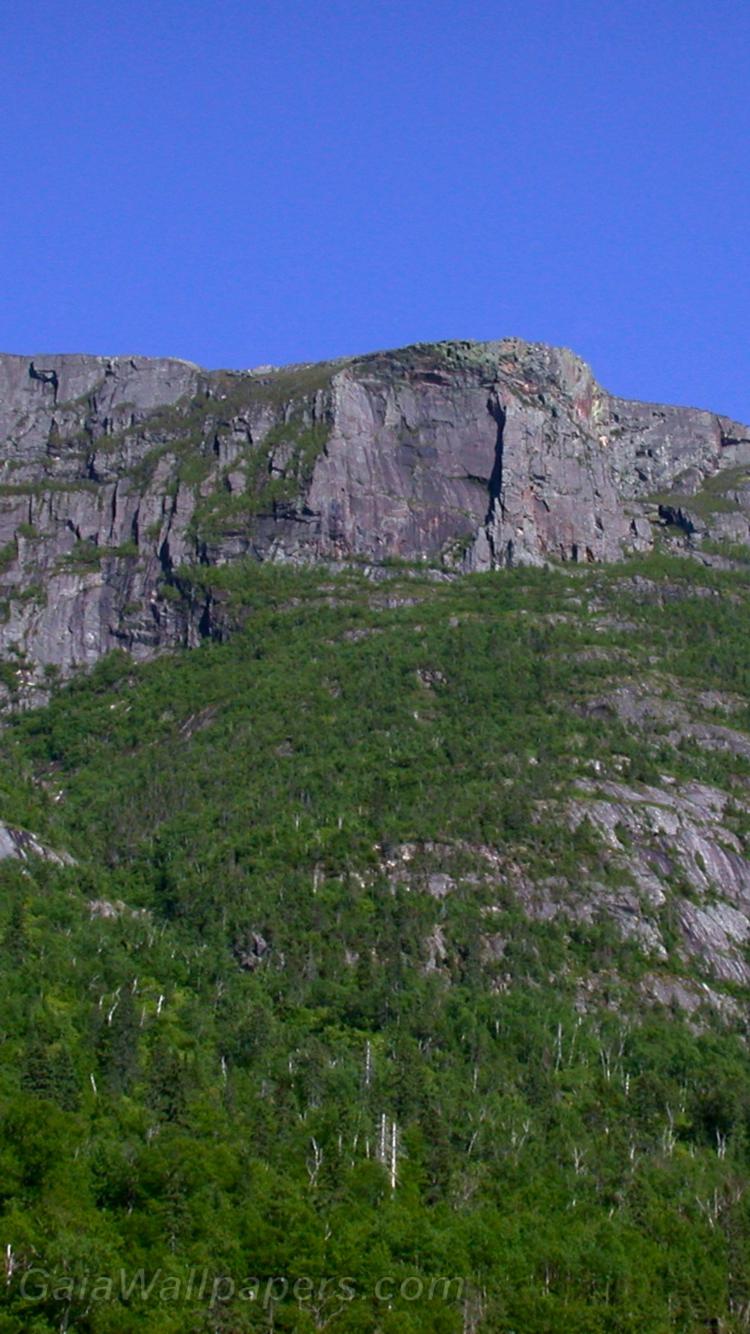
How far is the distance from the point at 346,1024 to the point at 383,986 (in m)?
5.11

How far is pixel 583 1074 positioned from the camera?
127 metres

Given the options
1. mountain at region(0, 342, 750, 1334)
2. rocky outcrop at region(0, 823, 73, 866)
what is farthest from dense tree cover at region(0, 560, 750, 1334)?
rocky outcrop at region(0, 823, 73, 866)

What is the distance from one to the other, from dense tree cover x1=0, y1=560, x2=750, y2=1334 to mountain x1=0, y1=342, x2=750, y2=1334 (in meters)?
0.27

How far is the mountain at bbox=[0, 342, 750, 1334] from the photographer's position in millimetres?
90062

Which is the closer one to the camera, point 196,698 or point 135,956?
point 135,956

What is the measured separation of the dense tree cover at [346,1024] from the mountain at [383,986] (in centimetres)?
27

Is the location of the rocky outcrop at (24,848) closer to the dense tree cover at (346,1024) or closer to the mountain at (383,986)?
the mountain at (383,986)

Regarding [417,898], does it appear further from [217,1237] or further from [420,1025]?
[217,1237]

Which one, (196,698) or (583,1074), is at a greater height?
(196,698)

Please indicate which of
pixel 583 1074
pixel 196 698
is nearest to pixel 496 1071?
pixel 583 1074

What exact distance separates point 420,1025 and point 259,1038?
11505 mm

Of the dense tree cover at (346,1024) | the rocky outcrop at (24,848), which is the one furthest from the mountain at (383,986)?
the rocky outcrop at (24,848)

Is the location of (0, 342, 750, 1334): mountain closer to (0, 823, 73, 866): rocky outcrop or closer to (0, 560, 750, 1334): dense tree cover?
(0, 560, 750, 1334): dense tree cover

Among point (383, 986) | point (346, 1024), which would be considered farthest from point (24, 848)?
point (346, 1024)
